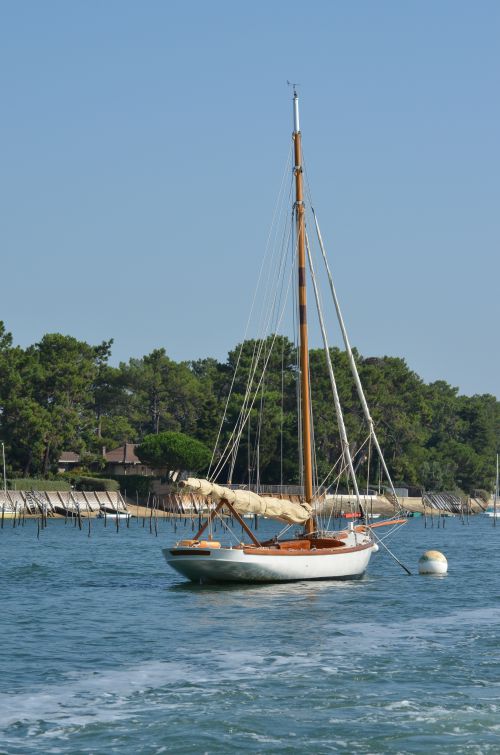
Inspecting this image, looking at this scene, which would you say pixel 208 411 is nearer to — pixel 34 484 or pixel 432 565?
pixel 34 484

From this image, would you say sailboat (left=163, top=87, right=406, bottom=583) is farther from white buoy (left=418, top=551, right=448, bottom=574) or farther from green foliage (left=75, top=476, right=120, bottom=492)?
green foliage (left=75, top=476, right=120, bottom=492)

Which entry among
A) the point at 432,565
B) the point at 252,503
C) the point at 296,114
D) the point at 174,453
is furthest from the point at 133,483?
the point at 252,503

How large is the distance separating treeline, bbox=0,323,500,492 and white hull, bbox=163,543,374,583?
87014 mm

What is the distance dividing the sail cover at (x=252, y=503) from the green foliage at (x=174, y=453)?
330 feet

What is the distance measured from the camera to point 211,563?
1758 inches

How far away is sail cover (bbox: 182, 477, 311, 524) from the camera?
45.9 metres

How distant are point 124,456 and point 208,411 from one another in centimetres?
1462

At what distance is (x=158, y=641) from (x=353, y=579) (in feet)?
56.1

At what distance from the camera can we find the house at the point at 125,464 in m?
168

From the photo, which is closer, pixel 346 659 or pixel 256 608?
pixel 346 659

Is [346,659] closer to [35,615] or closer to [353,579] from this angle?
[35,615]

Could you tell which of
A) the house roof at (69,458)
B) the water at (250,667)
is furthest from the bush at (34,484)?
the water at (250,667)

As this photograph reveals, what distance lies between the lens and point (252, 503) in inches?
1863

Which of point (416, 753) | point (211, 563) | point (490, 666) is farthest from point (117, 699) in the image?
point (211, 563)
